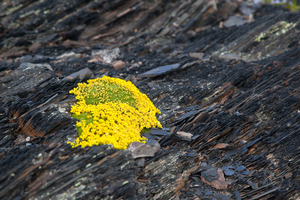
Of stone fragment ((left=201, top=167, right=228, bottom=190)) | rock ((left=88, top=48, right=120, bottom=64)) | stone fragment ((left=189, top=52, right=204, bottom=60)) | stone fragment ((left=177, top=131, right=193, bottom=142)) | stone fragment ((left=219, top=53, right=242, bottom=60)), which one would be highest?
rock ((left=88, top=48, right=120, bottom=64))

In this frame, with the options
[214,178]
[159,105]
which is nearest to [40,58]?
[159,105]

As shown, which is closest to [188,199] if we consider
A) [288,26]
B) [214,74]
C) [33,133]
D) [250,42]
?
[33,133]

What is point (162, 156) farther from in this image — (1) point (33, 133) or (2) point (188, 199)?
(1) point (33, 133)

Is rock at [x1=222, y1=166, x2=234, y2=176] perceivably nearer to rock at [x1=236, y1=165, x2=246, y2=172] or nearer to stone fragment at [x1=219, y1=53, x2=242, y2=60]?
rock at [x1=236, y1=165, x2=246, y2=172]

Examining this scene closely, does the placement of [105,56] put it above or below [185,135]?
above

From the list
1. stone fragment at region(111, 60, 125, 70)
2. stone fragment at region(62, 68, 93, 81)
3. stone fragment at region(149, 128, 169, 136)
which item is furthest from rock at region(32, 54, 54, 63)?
stone fragment at region(149, 128, 169, 136)

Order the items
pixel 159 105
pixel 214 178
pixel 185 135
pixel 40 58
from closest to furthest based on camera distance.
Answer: pixel 214 178 → pixel 185 135 → pixel 159 105 → pixel 40 58

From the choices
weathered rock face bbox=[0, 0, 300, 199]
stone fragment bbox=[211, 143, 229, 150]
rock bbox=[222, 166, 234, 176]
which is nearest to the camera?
weathered rock face bbox=[0, 0, 300, 199]

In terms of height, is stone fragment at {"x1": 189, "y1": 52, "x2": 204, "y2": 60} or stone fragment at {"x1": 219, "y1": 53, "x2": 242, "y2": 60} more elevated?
stone fragment at {"x1": 189, "y1": 52, "x2": 204, "y2": 60}

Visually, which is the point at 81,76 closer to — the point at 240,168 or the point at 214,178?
the point at 214,178
